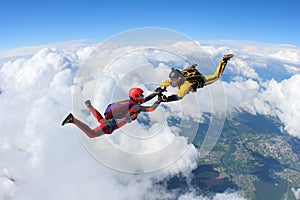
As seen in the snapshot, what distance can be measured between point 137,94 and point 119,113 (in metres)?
0.95

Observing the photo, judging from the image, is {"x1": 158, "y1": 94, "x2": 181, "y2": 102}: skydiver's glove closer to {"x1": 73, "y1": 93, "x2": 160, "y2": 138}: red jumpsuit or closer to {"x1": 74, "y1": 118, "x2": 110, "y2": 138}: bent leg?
{"x1": 73, "y1": 93, "x2": 160, "y2": 138}: red jumpsuit

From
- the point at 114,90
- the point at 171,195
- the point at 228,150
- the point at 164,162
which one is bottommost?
the point at 171,195

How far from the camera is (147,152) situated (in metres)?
8.44

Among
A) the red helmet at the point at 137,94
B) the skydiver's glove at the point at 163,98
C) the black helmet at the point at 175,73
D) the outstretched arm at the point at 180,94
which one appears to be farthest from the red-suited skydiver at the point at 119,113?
the black helmet at the point at 175,73

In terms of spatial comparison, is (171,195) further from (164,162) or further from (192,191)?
(164,162)

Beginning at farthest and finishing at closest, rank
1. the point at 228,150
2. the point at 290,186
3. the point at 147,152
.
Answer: the point at 228,150 < the point at 290,186 < the point at 147,152

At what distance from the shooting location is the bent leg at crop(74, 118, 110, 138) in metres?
7.64

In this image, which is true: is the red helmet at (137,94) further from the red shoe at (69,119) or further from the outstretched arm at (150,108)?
the red shoe at (69,119)

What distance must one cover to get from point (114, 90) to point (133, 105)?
1.12 m

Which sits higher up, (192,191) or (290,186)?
(290,186)

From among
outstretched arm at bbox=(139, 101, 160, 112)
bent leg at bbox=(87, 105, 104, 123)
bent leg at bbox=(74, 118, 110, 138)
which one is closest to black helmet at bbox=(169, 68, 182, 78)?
outstretched arm at bbox=(139, 101, 160, 112)

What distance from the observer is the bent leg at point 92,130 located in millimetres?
7637

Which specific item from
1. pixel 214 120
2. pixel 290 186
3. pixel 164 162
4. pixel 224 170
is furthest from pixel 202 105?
pixel 290 186

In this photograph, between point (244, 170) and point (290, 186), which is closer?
point (290, 186)
